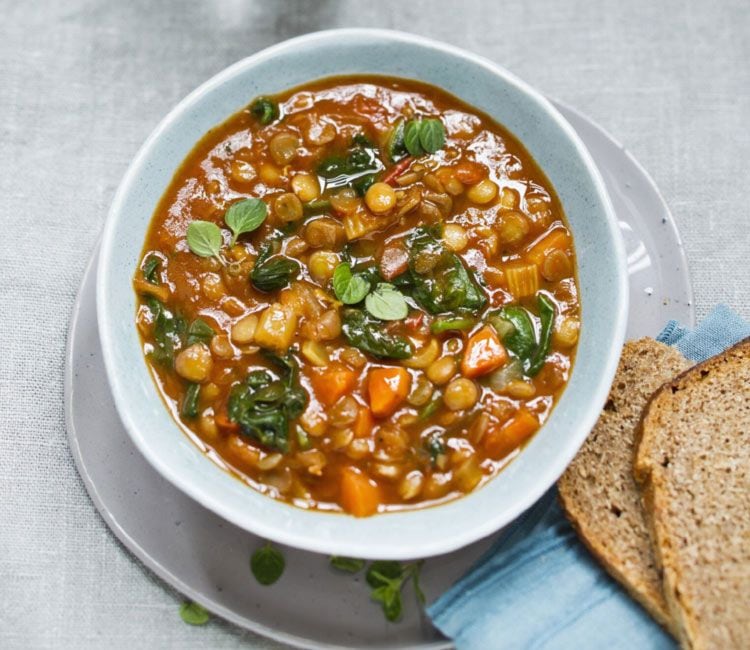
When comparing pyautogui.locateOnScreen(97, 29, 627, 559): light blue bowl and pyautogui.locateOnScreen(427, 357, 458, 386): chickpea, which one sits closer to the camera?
pyautogui.locateOnScreen(97, 29, 627, 559): light blue bowl

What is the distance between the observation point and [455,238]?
488 cm

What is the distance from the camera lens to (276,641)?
16.3 feet

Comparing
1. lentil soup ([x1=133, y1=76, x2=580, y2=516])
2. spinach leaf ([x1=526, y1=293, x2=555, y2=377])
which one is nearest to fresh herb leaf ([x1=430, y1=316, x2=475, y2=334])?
lentil soup ([x1=133, y1=76, x2=580, y2=516])

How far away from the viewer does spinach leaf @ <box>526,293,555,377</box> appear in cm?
480

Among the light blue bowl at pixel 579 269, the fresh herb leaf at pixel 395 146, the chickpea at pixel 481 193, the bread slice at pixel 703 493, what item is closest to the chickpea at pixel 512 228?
the chickpea at pixel 481 193

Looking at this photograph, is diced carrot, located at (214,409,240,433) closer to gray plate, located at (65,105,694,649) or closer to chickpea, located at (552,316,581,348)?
gray plate, located at (65,105,694,649)

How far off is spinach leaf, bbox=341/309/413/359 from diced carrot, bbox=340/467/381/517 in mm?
604

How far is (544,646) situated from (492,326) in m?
1.60

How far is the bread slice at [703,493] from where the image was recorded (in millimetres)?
4609

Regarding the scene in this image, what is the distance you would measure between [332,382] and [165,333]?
2.96ft

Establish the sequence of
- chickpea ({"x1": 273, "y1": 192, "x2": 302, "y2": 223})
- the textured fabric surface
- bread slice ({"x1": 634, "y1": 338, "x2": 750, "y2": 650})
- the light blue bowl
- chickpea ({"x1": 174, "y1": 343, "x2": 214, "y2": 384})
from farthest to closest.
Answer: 1. the textured fabric surface
2. chickpea ({"x1": 273, "y1": 192, "x2": 302, "y2": 223})
3. chickpea ({"x1": 174, "y1": 343, "x2": 214, "y2": 384})
4. bread slice ({"x1": 634, "y1": 338, "x2": 750, "y2": 650})
5. the light blue bowl

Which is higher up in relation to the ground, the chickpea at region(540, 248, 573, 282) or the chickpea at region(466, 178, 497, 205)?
the chickpea at region(466, 178, 497, 205)

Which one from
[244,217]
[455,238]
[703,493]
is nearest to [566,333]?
[455,238]

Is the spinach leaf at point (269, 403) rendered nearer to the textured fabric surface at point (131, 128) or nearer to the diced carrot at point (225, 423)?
the diced carrot at point (225, 423)
